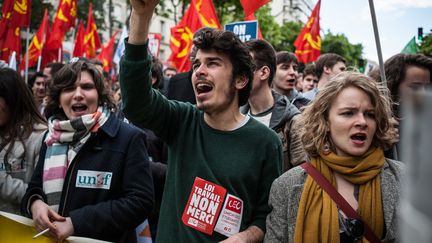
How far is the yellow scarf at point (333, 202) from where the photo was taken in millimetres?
2092

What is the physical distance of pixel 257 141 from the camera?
241 centimetres

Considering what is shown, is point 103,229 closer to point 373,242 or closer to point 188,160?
point 188,160

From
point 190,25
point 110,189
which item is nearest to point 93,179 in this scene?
point 110,189

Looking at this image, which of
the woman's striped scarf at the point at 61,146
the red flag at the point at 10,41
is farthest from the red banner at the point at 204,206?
the red flag at the point at 10,41

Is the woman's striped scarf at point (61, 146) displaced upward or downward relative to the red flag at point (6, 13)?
downward

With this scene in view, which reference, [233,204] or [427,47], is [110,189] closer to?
[233,204]

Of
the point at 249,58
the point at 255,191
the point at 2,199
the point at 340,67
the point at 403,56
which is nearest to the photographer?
the point at 255,191

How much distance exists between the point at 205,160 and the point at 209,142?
3.9 inches

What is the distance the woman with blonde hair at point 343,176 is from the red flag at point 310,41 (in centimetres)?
937

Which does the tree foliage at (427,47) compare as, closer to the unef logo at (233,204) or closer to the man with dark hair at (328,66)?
the man with dark hair at (328,66)

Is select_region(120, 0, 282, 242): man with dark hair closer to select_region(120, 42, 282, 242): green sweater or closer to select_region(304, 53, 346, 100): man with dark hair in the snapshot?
select_region(120, 42, 282, 242): green sweater

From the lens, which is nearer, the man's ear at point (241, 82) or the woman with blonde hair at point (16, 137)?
the man's ear at point (241, 82)

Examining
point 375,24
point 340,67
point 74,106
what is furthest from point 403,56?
point 340,67

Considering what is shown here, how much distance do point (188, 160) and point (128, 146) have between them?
0.61 metres
